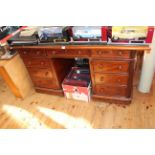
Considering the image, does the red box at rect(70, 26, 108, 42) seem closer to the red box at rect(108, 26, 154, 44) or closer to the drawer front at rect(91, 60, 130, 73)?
the red box at rect(108, 26, 154, 44)

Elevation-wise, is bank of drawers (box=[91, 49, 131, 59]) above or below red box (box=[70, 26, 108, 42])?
below

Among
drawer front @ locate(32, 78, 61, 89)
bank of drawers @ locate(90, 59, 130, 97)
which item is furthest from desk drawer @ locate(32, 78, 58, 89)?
bank of drawers @ locate(90, 59, 130, 97)

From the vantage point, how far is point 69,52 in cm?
162

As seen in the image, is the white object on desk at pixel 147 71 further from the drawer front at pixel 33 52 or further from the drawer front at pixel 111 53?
the drawer front at pixel 33 52

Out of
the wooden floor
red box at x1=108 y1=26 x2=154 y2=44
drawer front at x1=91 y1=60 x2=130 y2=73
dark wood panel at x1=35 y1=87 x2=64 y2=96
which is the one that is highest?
red box at x1=108 y1=26 x2=154 y2=44

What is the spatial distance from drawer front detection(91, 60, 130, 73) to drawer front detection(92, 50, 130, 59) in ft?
0.22

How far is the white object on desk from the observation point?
1.68 metres

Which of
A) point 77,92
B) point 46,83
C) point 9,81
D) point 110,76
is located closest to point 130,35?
point 110,76

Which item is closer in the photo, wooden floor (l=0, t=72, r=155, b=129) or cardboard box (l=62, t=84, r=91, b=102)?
wooden floor (l=0, t=72, r=155, b=129)

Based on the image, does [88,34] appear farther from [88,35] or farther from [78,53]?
[78,53]
